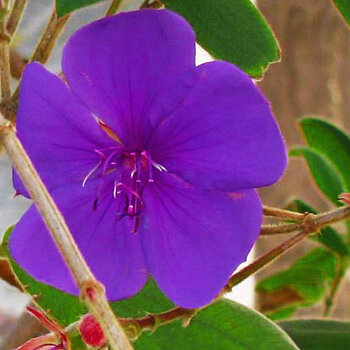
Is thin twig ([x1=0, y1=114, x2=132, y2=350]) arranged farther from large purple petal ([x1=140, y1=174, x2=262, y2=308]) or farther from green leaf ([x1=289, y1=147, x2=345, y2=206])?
green leaf ([x1=289, y1=147, x2=345, y2=206])

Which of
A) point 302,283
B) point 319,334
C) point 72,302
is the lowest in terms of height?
point 302,283

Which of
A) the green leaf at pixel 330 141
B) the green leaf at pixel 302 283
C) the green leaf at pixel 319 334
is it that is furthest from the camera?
the green leaf at pixel 302 283

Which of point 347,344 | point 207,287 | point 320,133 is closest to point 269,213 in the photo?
point 207,287

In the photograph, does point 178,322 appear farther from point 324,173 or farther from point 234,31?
point 324,173

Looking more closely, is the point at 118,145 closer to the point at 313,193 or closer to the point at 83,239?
the point at 83,239

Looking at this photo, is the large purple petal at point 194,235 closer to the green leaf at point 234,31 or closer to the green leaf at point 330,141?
the green leaf at point 234,31

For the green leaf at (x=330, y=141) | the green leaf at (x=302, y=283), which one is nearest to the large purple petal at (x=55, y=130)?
the green leaf at (x=330, y=141)

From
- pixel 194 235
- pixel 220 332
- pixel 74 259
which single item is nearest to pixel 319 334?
pixel 220 332
